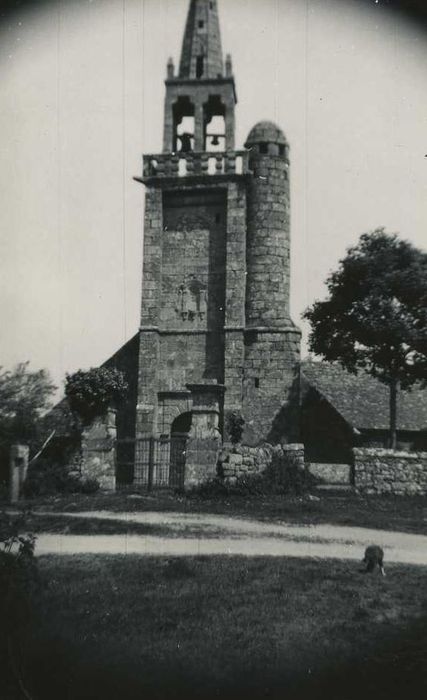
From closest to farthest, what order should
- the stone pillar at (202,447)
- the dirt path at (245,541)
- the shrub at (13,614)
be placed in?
the shrub at (13,614) → the dirt path at (245,541) → the stone pillar at (202,447)

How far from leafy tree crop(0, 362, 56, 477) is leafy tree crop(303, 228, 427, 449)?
466 inches

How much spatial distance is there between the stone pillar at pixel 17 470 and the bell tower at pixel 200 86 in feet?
45.1

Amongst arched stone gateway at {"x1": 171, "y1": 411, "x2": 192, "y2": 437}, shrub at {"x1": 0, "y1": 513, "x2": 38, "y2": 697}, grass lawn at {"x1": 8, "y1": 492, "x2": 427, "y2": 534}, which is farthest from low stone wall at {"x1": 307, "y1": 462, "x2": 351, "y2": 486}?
shrub at {"x1": 0, "y1": 513, "x2": 38, "y2": 697}

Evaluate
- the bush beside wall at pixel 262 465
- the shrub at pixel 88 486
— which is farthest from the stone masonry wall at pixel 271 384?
the shrub at pixel 88 486

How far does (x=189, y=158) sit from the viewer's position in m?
23.5

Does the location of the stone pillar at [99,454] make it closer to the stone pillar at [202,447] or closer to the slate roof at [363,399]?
the stone pillar at [202,447]

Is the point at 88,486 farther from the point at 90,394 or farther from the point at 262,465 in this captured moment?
the point at 262,465

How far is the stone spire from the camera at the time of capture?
24.4 metres

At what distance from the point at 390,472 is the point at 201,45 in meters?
18.3

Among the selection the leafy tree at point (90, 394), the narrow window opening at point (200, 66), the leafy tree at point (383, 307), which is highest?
the narrow window opening at point (200, 66)

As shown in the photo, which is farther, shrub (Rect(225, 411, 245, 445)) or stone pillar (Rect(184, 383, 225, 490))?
shrub (Rect(225, 411, 245, 445))

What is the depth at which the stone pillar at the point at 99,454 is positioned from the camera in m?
15.8

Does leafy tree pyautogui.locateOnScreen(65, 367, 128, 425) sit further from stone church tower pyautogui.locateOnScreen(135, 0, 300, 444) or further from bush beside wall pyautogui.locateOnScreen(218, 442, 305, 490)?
stone church tower pyautogui.locateOnScreen(135, 0, 300, 444)

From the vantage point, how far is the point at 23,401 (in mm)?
26266
